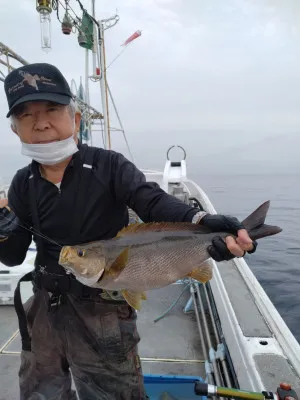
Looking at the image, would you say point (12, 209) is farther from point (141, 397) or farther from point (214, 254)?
point (141, 397)

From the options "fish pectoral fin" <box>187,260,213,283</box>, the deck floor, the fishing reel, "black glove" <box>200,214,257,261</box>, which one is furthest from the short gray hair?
the deck floor

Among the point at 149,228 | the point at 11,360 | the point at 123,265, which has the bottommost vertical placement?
the point at 11,360

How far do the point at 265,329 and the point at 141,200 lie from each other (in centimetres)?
177

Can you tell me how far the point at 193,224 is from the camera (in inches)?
77.7

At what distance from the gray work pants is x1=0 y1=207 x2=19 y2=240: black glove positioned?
1.83ft

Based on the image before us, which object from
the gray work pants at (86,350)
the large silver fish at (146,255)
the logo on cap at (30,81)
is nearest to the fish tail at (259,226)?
the large silver fish at (146,255)

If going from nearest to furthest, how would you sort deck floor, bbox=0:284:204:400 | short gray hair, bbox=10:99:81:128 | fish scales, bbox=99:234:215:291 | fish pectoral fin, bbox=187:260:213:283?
fish scales, bbox=99:234:215:291 < fish pectoral fin, bbox=187:260:213:283 < short gray hair, bbox=10:99:81:128 < deck floor, bbox=0:284:204:400

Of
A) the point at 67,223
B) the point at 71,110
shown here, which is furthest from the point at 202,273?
the point at 71,110

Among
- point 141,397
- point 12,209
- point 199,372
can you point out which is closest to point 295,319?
point 199,372

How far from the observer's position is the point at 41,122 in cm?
214

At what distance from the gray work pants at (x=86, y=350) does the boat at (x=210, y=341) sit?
0.55 metres

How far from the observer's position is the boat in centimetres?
231

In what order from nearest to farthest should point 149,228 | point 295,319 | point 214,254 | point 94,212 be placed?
point 214,254 < point 149,228 < point 94,212 < point 295,319

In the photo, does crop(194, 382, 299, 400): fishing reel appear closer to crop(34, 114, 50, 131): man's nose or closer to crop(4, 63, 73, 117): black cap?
crop(34, 114, 50, 131): man's nose
